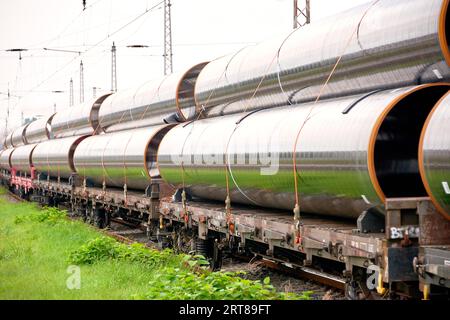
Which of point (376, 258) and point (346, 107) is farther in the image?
point (346, 107)

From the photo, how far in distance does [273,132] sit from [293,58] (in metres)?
1.75

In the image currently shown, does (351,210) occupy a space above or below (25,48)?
below

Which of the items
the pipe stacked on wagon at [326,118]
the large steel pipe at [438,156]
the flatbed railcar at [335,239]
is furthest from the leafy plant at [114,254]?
the large steel pipe at [438,156]

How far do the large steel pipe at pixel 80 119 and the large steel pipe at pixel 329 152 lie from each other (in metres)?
16.0

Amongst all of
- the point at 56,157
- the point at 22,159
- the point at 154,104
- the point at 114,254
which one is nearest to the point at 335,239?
the point at 114,254

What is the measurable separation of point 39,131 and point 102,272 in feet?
98.4

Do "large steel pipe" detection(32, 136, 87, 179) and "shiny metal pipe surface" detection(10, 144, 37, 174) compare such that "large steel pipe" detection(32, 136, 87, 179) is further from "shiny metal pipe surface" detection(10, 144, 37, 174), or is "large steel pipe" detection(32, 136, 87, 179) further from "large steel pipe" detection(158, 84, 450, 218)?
"large steel pipe" detection(158, 84, 450, 218)

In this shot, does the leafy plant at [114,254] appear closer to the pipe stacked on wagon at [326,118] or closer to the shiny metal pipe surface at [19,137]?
the pipe stacked on wagon at [326,118]

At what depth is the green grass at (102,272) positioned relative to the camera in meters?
9.34

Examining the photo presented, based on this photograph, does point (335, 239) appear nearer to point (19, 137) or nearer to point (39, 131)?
point (39, 131)

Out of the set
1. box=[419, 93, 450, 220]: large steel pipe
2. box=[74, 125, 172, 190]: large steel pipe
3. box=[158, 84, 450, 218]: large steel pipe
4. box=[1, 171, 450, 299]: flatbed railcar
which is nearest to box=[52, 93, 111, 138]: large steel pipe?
box=[74, 125, 172, 190]: large steel pipe

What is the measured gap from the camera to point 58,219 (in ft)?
80.2
